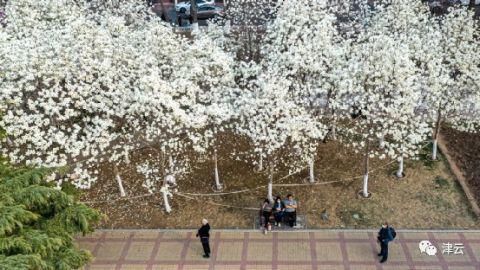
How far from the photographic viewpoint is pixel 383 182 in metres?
22.9

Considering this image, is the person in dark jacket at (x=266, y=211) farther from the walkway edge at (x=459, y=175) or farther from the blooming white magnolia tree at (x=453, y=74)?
the walkway edge at (x=459, y=175)

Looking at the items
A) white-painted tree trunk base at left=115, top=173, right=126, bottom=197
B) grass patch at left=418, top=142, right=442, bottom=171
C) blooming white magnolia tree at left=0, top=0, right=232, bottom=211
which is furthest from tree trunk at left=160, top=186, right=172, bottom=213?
grass patch at left=418, top=142, right=442, bottom=171

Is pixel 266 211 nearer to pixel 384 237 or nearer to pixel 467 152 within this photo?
pixel 384 237

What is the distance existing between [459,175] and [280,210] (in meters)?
8.17

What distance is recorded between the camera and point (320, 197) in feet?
72.8

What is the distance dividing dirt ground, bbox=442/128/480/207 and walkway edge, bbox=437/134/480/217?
0.56ft

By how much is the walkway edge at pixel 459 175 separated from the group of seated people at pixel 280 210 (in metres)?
6.95

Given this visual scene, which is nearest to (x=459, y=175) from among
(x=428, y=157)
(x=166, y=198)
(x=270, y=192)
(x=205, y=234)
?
(x=428, y=157)

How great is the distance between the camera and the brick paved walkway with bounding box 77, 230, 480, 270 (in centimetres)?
1883

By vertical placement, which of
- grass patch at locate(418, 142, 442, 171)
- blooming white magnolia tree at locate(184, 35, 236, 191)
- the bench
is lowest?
the bench

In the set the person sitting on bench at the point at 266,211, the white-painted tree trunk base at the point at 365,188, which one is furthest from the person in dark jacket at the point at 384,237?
the person sitting on bench at the point at 266,211

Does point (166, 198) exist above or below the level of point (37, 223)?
below

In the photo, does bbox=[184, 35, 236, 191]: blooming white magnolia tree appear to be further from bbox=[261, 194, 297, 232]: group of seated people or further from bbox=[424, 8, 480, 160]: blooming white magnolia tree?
bbox=[424, 8, 480, 160]: blooming white magnolia tree

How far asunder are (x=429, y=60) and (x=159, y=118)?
10555 mm
